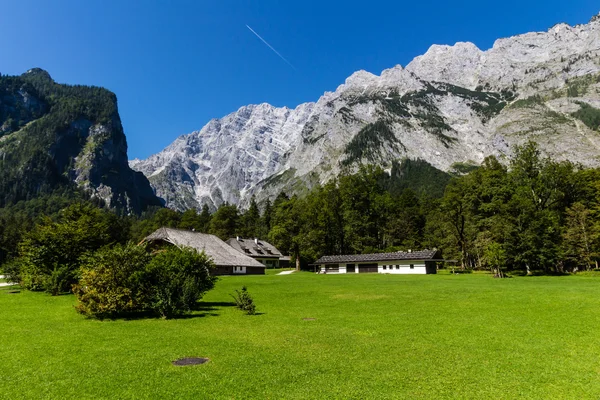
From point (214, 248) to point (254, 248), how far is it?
29375mm

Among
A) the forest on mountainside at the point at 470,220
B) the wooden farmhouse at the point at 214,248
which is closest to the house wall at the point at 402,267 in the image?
the forest on mountainside at the point at 470,220

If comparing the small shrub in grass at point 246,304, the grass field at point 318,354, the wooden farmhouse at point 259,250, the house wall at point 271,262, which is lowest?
the grass field at point 318,354

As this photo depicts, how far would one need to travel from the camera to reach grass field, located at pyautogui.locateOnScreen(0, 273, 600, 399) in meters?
8.62

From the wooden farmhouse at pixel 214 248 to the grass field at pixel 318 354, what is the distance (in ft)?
118

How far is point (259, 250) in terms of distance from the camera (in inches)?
3639

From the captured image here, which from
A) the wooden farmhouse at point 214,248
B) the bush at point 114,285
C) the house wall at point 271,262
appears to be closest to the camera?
the bush at point 114,285

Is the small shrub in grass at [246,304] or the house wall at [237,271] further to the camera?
the house wall at [237,271]

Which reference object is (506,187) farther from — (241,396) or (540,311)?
(241,396)

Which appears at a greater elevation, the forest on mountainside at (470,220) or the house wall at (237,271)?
the forest on mountainside at (470,220)

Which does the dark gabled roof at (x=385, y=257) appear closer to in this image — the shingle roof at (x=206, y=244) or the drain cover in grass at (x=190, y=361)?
the shingle roof at (x=206, y=244)

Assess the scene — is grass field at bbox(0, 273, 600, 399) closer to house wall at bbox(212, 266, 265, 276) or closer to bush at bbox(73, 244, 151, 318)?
bush at bbox(73, 244, 151, 318)

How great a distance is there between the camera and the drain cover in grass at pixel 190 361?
10828mm

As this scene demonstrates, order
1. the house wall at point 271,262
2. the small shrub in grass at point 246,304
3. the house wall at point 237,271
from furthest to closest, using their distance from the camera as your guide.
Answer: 1. the house wall at point 271,262
2. the house wall at point 237,271
3. the small shrub in grass at point 246,304

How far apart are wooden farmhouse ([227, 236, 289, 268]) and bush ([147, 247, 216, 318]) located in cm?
6224
